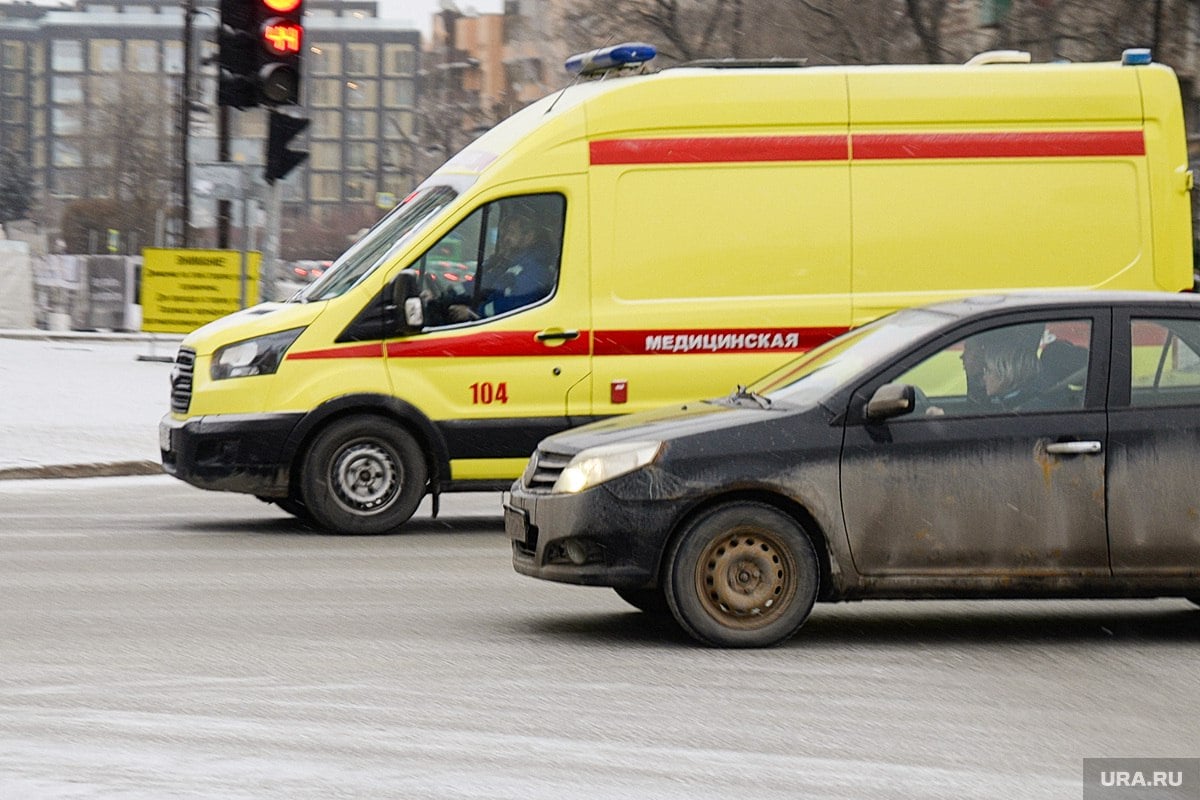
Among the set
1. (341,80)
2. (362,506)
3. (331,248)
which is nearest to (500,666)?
(362,506)

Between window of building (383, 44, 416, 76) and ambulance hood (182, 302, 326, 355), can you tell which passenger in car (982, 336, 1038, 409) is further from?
window of building (383, 44, 416, 76)

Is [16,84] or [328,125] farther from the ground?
[16,84]

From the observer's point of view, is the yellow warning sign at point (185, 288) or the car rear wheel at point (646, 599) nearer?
the car rear wheel at point (646, 599)

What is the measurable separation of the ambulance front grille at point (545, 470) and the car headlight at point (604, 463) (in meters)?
0.09

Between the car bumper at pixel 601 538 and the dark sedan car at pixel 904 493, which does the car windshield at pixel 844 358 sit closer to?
the dark sedan car at pixel 904 493

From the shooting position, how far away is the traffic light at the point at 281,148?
16.0 meters

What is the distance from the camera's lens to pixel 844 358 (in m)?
8.41

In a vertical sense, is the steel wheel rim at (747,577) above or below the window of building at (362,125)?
below

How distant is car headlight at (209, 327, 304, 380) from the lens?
1187 centimetres

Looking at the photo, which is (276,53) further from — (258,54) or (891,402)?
Answer: (891,402)

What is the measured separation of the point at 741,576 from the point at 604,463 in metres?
0.68

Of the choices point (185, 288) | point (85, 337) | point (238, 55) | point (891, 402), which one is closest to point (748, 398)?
point (891, 402)

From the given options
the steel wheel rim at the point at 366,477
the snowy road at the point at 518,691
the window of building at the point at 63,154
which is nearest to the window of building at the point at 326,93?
the window of building at the point at 63,154

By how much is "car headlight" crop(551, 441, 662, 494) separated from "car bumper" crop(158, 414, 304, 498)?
4.11 metres
